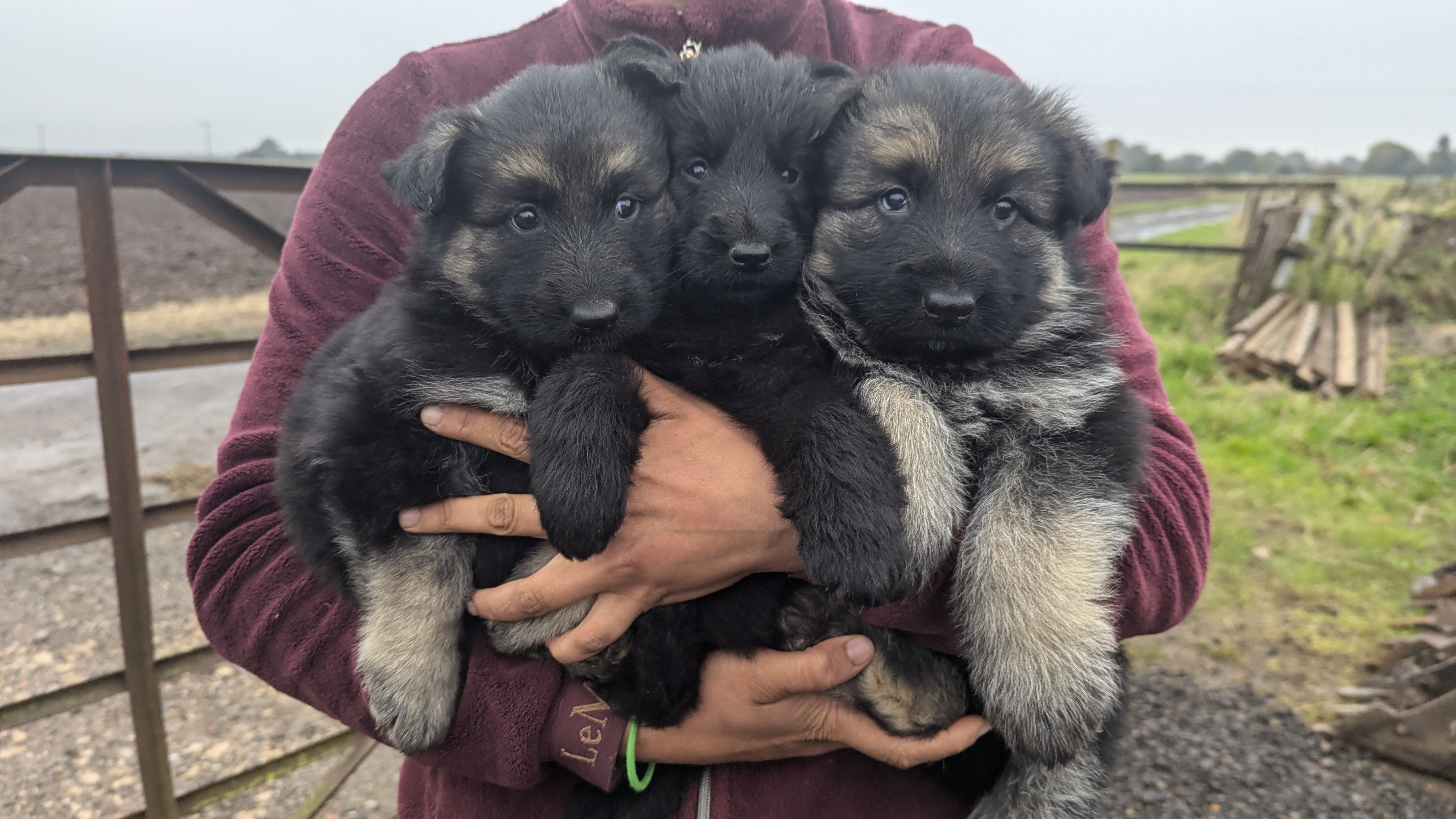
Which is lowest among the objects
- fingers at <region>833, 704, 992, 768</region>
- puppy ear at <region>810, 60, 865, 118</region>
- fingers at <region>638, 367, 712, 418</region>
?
fingers at <region>833, 704, 992, 768</region>

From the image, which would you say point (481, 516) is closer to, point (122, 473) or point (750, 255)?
point (750, 255)

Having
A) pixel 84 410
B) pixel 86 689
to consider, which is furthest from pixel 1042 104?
pixel 84 410

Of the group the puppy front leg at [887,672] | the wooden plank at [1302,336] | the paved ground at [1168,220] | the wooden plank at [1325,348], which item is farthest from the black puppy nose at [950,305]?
the paved ground at [1168,220]

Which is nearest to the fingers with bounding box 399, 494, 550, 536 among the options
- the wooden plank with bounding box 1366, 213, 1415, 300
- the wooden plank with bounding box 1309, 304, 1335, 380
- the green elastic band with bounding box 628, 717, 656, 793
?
the green elastic band with bounding box 628, 717, 656, 793

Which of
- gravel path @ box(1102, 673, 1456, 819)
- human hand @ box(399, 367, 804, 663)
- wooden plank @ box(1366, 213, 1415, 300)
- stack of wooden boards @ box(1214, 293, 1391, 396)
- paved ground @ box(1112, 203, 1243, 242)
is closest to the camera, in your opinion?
human hand @ box(399, 367, 804, 663)

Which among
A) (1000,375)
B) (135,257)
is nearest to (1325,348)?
(1000,375)

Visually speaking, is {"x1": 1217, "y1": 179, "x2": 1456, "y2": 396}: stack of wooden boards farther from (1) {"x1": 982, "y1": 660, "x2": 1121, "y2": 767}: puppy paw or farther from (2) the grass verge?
(2) the grass verge

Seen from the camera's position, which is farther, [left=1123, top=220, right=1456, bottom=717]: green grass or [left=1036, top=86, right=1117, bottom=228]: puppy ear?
[left=1123, top=220, right=1456, bottom=717]: green grass

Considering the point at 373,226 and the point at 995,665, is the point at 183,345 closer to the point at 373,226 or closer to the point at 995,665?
the point at 373,226
